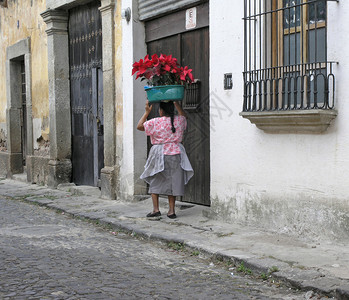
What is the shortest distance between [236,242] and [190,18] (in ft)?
10.8

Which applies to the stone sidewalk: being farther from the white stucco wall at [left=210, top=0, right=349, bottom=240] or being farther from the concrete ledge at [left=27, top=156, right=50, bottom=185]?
the concrete ledge at [left=27, top=156, right=50, bottom=185]

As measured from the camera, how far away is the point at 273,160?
19.4ft

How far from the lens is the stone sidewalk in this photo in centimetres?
430

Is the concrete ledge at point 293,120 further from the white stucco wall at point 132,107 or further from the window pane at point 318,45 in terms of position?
the white stucco wall at point 132,107

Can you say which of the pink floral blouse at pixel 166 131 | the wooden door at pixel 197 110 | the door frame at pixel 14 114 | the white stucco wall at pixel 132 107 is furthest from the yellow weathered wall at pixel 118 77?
the door frame at pixel 14 114

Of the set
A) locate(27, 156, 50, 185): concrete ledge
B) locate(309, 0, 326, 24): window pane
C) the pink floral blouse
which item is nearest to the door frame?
locate(27, 156, 50, 185): concrete ledge

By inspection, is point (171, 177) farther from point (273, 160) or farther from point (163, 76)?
point (273, 160)

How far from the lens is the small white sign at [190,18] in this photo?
7.47 meters

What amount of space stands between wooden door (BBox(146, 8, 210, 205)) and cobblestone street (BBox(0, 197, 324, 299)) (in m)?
1.41

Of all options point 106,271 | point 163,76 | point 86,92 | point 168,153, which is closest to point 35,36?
point 86,92

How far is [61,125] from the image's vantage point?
427 inches

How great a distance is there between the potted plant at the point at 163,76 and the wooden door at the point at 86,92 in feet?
10.3

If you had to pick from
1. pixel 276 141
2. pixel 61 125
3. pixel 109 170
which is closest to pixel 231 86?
pixel 276 141

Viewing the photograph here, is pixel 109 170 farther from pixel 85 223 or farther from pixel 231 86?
pixel 231 86
